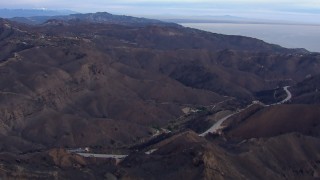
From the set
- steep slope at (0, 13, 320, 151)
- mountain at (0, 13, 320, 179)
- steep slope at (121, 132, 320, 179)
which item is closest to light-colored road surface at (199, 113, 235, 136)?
mountain at (0, 13, 320, 179)

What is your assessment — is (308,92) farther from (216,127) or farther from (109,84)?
(109,84)

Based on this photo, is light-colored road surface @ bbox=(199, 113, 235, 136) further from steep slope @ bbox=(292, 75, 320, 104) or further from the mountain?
steep slope @ bbox=(292, 75, 320, 104)

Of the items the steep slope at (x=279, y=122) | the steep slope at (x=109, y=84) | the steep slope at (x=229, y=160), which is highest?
the steep slope at (x=229, y=160)

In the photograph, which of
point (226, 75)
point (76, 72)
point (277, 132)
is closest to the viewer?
point (277, 132)

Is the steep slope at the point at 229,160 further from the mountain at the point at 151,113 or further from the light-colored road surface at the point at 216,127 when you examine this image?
the light-colored road surface at the point at 216,127

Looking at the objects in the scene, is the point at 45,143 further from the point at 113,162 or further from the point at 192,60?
the point at 192,60

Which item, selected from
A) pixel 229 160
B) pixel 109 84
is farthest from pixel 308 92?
pixel 229 160

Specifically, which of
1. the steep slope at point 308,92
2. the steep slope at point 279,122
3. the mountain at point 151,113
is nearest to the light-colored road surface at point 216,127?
the mountain at point 151,113

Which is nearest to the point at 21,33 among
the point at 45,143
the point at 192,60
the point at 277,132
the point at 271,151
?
the point at 192,60
